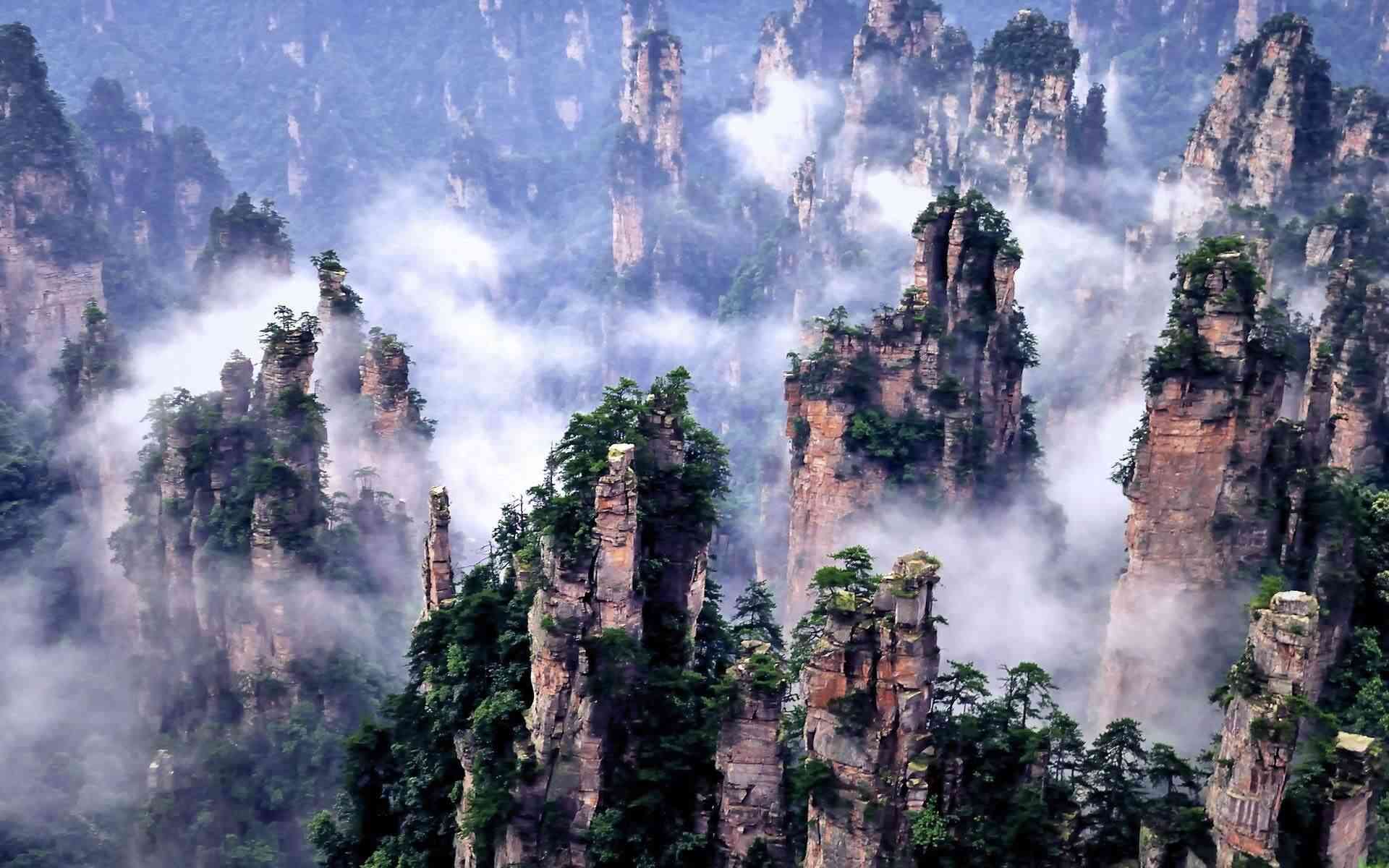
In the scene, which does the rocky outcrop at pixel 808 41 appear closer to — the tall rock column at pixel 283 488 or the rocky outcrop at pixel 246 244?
the rocky outcrop at pixel 246 244

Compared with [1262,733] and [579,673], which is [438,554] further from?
[1262,733]

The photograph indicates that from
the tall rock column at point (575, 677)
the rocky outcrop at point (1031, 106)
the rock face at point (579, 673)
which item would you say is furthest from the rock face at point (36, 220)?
the tall rock column at point (575, 677)

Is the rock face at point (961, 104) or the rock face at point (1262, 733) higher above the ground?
the rock face at point (961, 104)

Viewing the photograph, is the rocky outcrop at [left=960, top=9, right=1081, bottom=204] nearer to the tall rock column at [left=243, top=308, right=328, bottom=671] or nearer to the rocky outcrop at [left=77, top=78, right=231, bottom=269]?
the tall rock column at [left=243, top=308, right=328, bottom=671]

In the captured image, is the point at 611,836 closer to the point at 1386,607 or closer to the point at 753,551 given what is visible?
the point at 1386,607

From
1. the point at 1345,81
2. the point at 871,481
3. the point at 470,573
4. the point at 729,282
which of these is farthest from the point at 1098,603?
the point at 729,282
